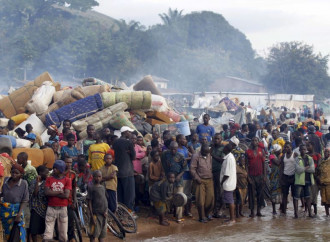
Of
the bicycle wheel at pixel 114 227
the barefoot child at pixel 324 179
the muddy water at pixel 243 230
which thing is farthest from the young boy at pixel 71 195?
the barefoot child at pixel 324 179

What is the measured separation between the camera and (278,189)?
1259cm

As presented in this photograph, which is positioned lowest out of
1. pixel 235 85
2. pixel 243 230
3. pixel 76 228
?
pixel 243 230

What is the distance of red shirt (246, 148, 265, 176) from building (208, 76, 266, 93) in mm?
57202

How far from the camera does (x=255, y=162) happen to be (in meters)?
12.1

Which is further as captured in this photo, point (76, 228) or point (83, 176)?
point (83, 176)

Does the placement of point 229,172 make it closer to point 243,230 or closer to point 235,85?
point 243,230

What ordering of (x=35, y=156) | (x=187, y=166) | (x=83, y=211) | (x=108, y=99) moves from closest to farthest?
(x=83, y=211)
(x=35, y=156)
(x=187, y=166)
(x=108, y=99)

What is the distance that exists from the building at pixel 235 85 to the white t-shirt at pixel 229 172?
190 feet

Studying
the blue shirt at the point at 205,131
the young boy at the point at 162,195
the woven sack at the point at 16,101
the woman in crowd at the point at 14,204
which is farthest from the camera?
the woven sack at the point at 16,101

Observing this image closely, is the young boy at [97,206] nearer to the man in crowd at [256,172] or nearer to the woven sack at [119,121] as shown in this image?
the man in crowd at [256,172]

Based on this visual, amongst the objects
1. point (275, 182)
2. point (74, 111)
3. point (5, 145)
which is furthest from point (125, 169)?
point (74, 111)

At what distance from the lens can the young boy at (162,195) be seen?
36.6ft

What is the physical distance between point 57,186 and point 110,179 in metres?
1.98

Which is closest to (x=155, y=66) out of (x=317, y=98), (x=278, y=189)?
(x=317, y=98)
